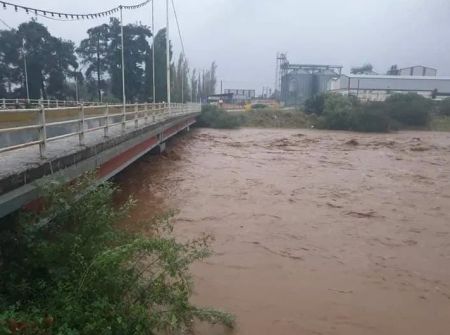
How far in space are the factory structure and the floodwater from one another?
210 ft

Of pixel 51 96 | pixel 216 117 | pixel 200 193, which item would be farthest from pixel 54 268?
pixel 216 117

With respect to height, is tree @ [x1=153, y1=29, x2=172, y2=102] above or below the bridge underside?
above

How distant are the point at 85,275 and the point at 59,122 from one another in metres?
3.95

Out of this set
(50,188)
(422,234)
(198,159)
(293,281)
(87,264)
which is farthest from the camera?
(198,159)

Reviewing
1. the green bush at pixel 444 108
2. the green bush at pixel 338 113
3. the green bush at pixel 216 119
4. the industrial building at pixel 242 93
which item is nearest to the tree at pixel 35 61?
the green bush at pixel 216 119

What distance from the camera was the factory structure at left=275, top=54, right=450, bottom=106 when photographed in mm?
93863

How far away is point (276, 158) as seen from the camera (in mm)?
24312

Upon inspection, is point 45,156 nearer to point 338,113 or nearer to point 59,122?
point 59,122

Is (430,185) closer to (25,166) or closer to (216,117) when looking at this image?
(25,166)

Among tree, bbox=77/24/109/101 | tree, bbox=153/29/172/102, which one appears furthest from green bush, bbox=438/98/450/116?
tree, bbox=77/24/109/101

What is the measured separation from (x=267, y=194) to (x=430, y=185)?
6853 millimetres

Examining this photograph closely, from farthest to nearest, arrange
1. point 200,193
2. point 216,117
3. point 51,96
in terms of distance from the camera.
Result: point 216,117
point 51,96
point 200,193

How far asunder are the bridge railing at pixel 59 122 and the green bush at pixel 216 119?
27.7 m

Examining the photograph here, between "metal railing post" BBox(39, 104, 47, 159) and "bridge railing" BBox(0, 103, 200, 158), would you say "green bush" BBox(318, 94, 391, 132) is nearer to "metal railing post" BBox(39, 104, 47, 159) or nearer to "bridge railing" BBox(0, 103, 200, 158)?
"bridge railing" BBox(0, 103, 200, 158)
